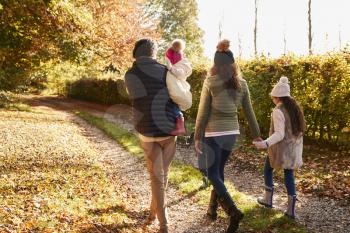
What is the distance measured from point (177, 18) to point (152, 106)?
148 ft

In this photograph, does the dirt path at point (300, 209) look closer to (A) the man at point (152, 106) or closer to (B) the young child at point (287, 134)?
(B) the young child at point (287, 134)

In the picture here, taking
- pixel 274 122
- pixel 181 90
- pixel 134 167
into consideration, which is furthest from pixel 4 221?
pixel 134 167

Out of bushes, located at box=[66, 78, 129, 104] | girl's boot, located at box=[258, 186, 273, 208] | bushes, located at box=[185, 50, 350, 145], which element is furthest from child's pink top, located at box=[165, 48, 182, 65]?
bushes, located at box=[66, 78, 129, 104]

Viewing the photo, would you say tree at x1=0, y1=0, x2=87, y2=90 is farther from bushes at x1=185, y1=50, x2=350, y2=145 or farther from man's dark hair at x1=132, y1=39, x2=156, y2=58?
man's dark hair at x1=132, y1=39, x2=156, y2=58

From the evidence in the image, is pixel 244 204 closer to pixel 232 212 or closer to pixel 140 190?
pixel 232 212

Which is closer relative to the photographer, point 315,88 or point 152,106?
point 152,106

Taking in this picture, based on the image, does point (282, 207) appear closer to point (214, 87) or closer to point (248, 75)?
point (214, 87)

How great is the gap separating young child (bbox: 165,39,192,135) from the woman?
36cm

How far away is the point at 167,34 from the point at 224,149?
44427mm

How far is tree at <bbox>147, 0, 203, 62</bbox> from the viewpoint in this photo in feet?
158

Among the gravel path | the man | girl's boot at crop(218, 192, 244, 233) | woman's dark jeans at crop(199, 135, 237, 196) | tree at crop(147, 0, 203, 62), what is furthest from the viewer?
tree at crop(147, 0, 203, 62)

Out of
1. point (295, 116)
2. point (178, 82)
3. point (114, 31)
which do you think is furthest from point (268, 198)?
point (114, 31)

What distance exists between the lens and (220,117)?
5.29 metres

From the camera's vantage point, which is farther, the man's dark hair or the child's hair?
the child's hair
